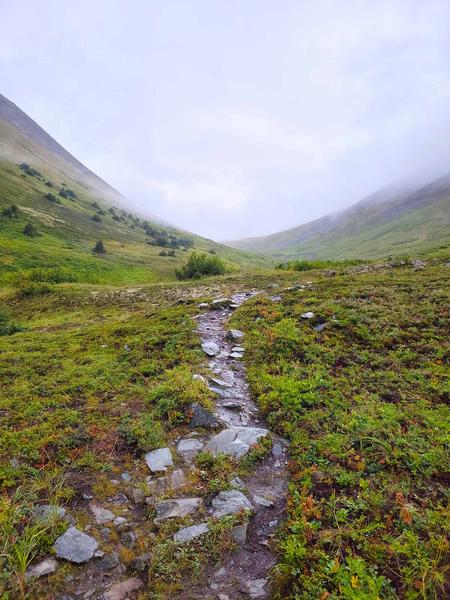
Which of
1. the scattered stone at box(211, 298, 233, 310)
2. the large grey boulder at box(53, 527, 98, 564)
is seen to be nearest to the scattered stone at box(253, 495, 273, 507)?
the large grey boulder at box(53, 527, 98, 564)

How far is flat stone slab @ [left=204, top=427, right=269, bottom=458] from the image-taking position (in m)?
7.55

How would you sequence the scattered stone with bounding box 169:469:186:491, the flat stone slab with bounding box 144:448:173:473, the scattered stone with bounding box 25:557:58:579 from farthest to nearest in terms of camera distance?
the flat stone slab with bounding box 144:448:173:473
the scattered stone with bounding box 169:469:186:491
the scattered stone with bounding box 25:557:58:579

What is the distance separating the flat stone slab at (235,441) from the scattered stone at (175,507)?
1.41 metres

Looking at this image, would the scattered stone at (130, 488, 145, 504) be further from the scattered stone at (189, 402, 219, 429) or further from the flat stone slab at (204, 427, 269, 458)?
the scattered stone at (189, 402, 219, 429)

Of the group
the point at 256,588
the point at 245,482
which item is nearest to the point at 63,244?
the point at 245,482

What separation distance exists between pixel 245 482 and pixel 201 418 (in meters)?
2.31

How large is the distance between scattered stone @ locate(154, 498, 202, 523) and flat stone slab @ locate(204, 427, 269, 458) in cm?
141

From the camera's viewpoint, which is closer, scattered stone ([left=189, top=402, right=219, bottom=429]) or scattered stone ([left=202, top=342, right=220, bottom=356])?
scattered stone ([left=189, top=402, right=219, bottom=429])

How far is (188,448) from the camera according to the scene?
7742mm

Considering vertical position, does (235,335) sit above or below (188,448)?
above

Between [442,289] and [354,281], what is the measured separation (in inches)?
203

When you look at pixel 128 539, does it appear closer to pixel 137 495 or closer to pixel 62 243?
pixel 137 495

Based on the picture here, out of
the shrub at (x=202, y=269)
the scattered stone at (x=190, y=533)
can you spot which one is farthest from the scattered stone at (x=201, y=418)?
the shrub at (x=202, y=269)

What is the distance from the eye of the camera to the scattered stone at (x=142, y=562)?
4.96 metres
